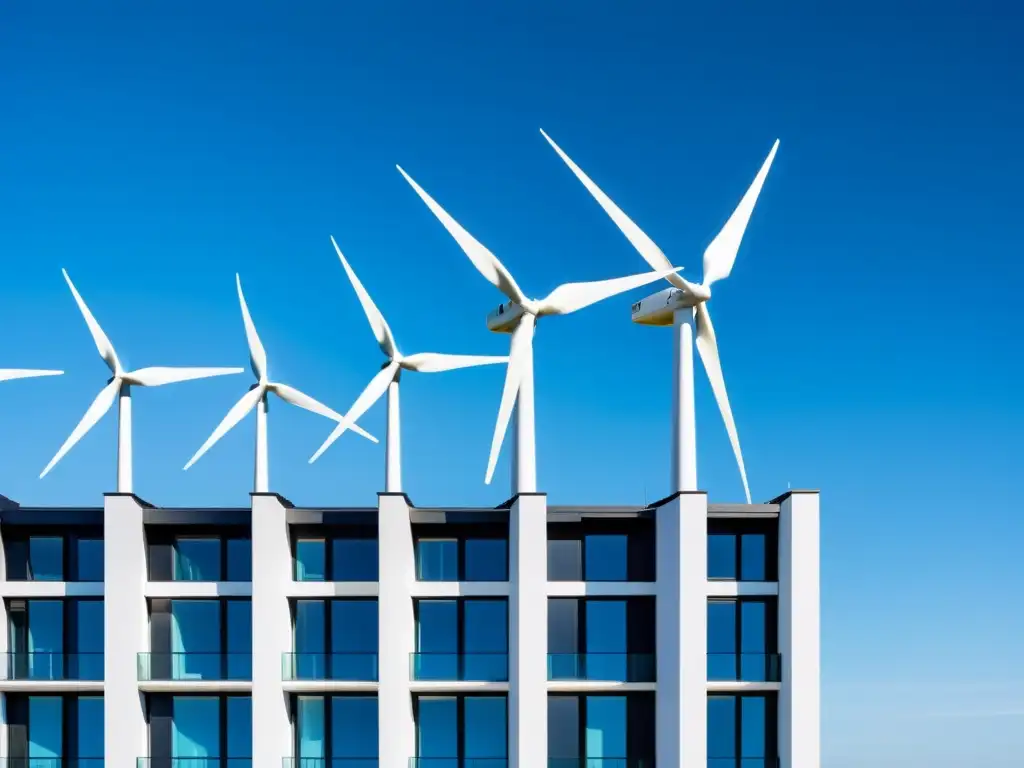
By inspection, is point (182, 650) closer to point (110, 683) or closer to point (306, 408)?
point (110, 683)

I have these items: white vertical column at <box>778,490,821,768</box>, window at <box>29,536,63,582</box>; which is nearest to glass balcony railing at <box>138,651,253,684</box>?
window at <box>29,536,63,582</box>

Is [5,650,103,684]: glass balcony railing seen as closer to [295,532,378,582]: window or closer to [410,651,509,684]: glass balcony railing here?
[295,532,378,582]: window

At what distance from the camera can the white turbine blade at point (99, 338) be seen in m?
39.4

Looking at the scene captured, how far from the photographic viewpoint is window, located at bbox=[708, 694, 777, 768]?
3544 centimetres

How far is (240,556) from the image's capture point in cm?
3778

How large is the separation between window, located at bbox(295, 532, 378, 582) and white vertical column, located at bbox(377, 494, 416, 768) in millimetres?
1709

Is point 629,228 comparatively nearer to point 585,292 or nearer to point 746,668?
point 585,292

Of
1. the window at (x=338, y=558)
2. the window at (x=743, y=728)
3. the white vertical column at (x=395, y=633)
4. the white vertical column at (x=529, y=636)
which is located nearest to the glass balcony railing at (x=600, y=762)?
the white vertical column at (x=529, y=636)

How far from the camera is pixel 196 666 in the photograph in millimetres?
36594

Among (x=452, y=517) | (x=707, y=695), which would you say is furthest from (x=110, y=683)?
(x=707, y=695)

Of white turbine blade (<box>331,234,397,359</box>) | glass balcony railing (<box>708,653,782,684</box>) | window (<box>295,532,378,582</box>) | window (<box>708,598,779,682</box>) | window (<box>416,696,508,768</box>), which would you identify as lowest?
window (<box>416,696,508,768</box>)

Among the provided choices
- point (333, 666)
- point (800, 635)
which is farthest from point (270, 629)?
point (800, 635)

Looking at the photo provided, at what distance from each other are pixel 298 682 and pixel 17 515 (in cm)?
1104

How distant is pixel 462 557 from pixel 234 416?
9842mm
